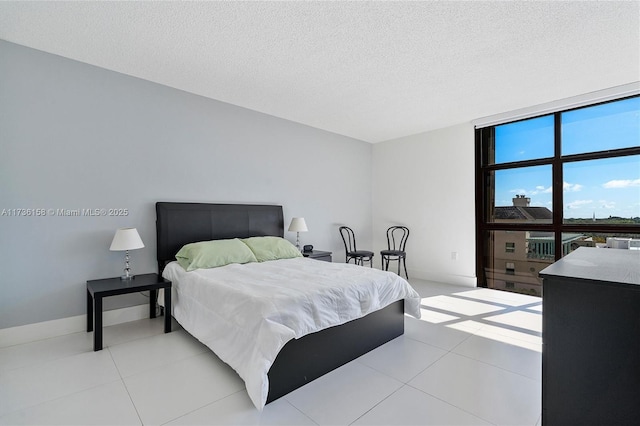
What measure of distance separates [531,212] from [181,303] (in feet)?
14.6

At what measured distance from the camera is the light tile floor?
1.62m

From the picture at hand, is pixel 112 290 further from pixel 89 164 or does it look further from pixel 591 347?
pixel 591 347

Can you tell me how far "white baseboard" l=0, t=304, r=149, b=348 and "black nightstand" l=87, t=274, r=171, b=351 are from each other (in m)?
0.12

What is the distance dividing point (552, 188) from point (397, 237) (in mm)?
2397

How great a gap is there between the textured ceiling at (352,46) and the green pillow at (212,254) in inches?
68.8

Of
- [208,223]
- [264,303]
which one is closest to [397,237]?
[208,223]

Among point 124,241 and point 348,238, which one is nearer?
point 124,241

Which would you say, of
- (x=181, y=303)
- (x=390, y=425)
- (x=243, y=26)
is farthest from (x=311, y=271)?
(x=243, y=26)

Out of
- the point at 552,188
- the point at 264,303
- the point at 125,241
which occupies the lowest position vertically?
the point at 264,303

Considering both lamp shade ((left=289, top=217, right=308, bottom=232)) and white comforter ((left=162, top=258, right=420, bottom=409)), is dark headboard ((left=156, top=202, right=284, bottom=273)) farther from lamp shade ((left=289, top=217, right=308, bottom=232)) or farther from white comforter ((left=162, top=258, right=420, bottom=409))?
white comforter ((left=162, top=258, right=420, bottom=409))

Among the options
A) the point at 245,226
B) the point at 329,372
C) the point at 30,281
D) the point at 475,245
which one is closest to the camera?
the point at 329,372

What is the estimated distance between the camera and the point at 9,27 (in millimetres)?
2305

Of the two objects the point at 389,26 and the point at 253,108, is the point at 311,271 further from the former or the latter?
the point at 253,108

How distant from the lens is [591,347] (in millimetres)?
1058
